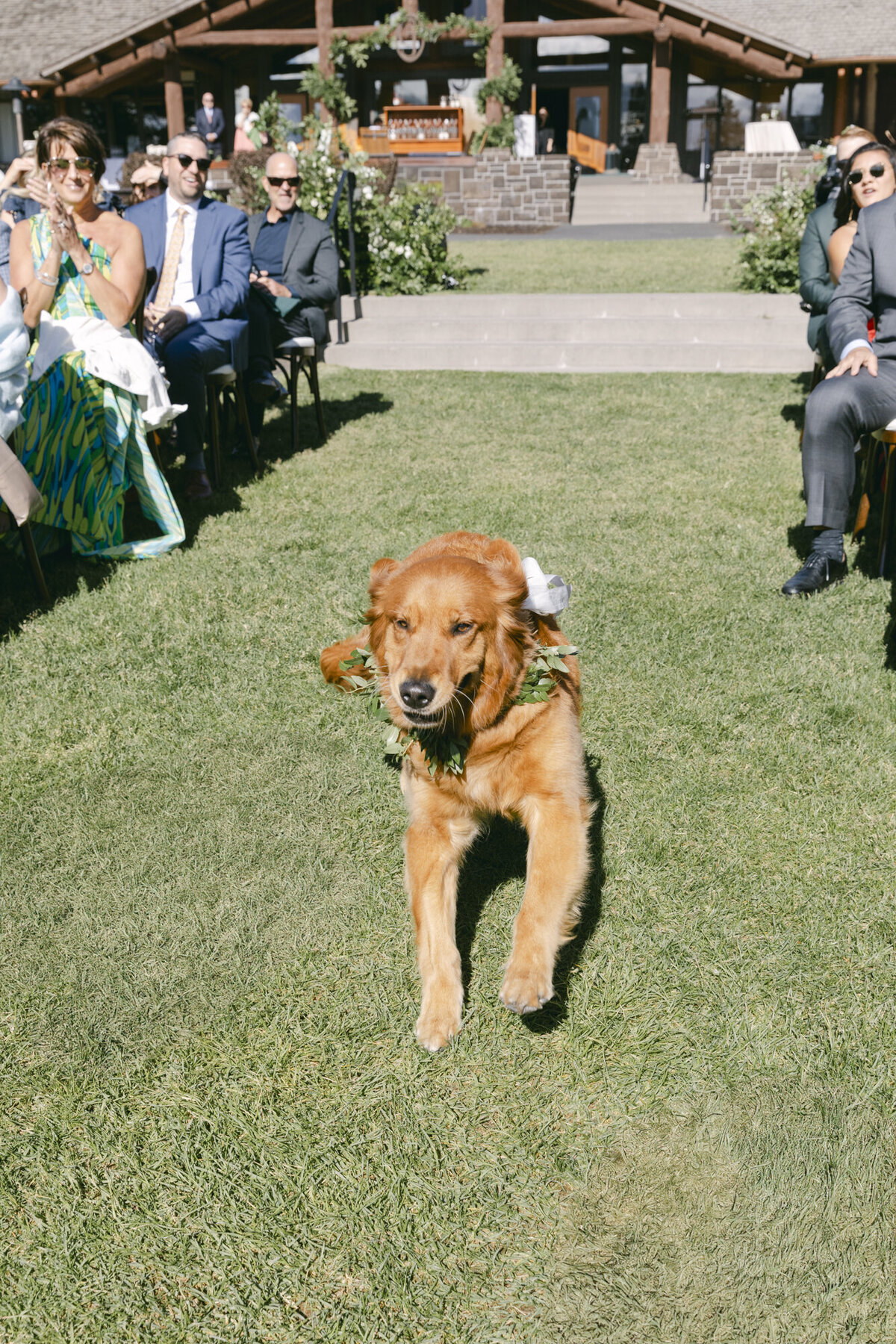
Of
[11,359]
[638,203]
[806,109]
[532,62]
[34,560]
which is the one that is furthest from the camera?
[806,109]

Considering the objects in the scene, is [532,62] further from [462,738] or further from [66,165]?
[462,738]

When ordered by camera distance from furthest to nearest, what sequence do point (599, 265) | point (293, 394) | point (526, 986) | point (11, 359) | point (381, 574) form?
point (599, 265), point (293, 394), point (11, 359), point (381, 574), point (526, 986)

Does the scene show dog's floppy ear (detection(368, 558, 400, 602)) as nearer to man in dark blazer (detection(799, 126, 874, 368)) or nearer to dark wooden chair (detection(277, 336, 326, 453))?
dark wooden chair (detection(277, 336, 326, 453))

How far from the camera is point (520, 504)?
5.98 meters

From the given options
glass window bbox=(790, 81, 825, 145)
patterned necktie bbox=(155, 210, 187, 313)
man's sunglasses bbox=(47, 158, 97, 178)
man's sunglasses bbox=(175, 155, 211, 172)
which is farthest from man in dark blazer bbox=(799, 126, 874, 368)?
glass window bbox=(790, 81, 825, 145)

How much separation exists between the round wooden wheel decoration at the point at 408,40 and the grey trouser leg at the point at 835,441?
22240 mm

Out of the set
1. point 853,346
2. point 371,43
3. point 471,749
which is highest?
point 371,43

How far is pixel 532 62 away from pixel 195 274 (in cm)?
2538

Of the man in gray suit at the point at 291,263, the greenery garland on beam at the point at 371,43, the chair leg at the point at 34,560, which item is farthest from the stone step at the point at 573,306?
the greenery garland on beam at the point at 371,43

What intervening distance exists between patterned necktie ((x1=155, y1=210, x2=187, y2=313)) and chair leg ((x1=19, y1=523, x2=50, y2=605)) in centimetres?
224

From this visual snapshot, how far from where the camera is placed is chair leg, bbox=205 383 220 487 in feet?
20.1

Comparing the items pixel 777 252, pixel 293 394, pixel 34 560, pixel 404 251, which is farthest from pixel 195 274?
pixel 777 252

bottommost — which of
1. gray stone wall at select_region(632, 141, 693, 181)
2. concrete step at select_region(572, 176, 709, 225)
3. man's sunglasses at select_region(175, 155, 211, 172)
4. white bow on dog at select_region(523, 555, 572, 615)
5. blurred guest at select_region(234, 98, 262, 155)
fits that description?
white bow on dog at select_region(523, 555, 572, 615)

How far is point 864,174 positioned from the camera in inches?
214
